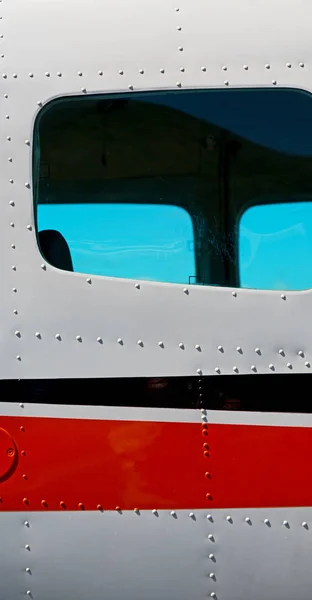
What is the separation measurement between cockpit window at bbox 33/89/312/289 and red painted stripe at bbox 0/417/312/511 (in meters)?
0.52

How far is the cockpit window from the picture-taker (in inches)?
84.8

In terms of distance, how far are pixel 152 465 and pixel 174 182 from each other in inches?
38.3

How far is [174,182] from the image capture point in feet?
→ 7.25

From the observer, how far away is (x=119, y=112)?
2205mm

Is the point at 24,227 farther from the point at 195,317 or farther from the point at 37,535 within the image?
the point at 37,535

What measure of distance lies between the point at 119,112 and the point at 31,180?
0.39m

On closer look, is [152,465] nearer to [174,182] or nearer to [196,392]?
[196,392]

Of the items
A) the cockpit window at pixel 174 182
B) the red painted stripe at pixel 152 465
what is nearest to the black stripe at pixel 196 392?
the red painted stripe at pixel 152 465

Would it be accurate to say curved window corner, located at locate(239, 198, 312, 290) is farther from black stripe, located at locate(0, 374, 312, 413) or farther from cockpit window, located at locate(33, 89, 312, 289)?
black stripe, located at locate(0, 374, 312, 413)

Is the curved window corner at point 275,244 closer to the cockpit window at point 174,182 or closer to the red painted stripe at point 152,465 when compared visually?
the cockpit window at point 174,182

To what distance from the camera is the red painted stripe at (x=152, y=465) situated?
2047 millimetres

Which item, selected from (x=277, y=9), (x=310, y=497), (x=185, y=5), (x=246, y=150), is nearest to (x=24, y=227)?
(x=246, y=150)

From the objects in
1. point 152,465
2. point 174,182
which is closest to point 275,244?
point 174,182

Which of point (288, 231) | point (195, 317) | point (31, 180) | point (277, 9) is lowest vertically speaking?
point (195, 317)
